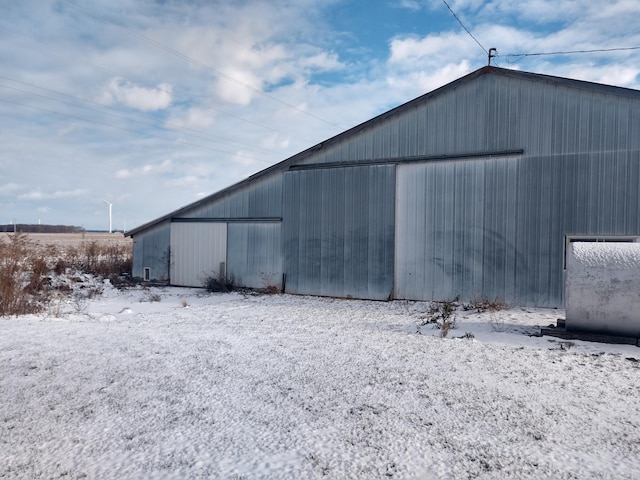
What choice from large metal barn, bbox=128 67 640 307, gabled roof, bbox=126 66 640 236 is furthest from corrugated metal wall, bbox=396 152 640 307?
gabled roof, bbox=126 66 640 236

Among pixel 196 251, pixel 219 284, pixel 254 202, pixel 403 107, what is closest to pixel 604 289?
pixel 403 107

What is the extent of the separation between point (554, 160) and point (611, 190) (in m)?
1.42

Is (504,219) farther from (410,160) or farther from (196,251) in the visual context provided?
(196,251)

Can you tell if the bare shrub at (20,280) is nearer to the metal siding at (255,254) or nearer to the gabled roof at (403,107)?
the gabled roof at (403,107)

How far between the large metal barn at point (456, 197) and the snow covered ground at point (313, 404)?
3536 millimetres

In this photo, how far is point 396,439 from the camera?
375 centimetres

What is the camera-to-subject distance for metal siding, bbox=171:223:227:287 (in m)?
15.6

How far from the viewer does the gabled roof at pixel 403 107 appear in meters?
10.3

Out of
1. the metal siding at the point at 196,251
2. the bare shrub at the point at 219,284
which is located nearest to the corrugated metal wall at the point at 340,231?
the bare shrub at the point at 219,284

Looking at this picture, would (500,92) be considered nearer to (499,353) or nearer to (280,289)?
(499,353)

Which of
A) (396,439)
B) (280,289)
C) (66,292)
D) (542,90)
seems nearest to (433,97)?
(542,90)

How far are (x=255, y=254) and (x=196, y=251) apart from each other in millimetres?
2664

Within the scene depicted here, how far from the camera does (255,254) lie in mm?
14844

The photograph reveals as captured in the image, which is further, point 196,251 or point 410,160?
point 196,251
